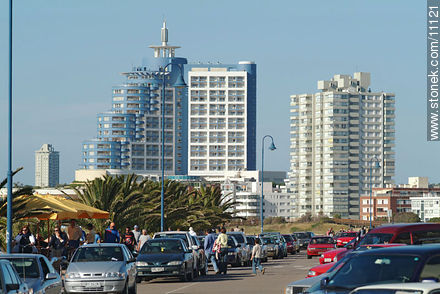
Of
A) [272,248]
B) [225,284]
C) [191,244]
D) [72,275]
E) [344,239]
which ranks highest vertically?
[191,244]

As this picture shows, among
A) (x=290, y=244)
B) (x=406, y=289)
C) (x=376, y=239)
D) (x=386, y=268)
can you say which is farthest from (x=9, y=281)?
(x=290, y=244)

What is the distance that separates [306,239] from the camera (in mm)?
82875

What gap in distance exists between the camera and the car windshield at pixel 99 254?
82.3 ft

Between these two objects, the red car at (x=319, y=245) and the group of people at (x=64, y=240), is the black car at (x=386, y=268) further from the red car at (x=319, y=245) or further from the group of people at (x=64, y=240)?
the red car at (x=319, y=245)

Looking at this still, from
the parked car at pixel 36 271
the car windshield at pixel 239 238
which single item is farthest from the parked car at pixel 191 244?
the parked car at pixel 36 271

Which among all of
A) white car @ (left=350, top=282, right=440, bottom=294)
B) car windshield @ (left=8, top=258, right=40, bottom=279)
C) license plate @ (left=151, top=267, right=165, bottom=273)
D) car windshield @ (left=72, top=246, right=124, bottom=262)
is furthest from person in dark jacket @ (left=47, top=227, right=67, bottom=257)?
white car @ (left=350, top=282, right=440, bottom=294)

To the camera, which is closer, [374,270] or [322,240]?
[374,270]

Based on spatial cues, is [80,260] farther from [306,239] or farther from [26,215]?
[306,239]

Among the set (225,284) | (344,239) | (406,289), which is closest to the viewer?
(406,289)

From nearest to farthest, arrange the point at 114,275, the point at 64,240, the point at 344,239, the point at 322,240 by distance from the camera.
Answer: the point at 114,275
the point at 64,240
the point at 322,240
the point at 344,239

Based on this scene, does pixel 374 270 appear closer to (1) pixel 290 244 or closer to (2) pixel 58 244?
(2) pixel 58 244

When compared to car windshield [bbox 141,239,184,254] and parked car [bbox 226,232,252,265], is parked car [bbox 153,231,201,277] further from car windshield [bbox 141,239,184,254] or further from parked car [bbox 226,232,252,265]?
parked car [bbox 226,232,252,265]

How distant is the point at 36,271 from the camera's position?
18719mm

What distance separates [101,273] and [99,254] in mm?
1217
